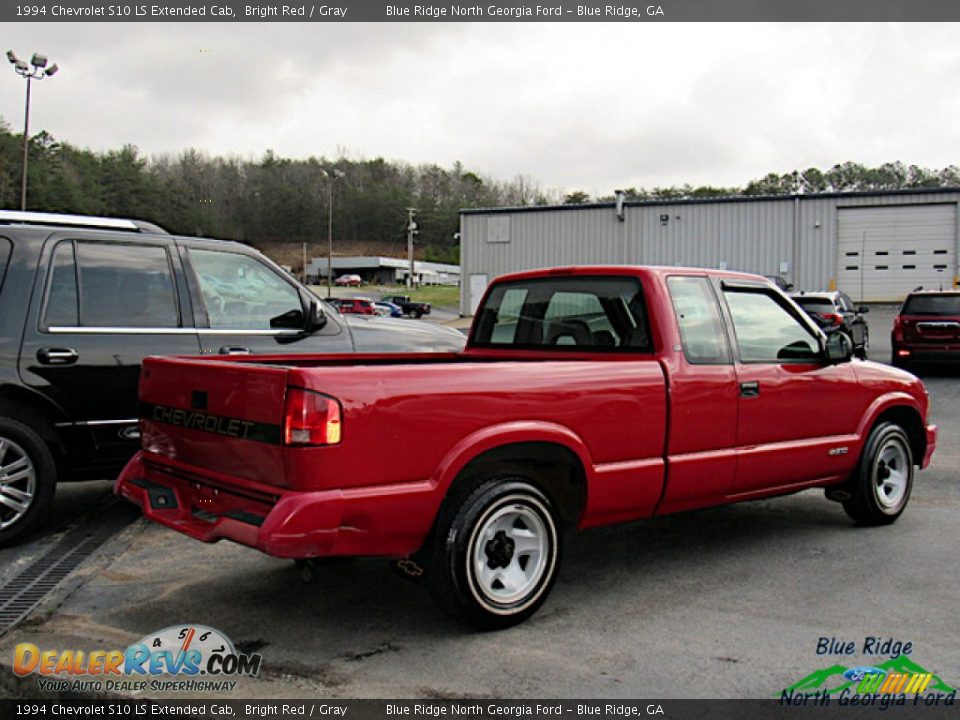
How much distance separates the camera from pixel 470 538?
3.79 metres

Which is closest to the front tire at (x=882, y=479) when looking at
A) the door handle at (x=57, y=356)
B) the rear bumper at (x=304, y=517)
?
the rear bumper at (x=304, y=517)

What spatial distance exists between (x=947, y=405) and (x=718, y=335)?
8.84 m

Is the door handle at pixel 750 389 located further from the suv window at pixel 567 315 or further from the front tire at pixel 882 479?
the front tire at pixel 882 479

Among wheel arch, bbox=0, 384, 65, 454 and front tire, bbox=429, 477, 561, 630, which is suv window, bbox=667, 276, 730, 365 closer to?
front tire, bbox=429, 477, 561, 630

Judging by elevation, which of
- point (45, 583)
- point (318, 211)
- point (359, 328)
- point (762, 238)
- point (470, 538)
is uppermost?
point (318, 211)

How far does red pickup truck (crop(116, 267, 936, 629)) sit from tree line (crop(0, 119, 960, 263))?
33.6 m

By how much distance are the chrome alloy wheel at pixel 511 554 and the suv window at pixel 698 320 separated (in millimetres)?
1342

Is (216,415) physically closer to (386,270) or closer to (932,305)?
(932,305)

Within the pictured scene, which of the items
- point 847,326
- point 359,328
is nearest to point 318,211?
point 847,326

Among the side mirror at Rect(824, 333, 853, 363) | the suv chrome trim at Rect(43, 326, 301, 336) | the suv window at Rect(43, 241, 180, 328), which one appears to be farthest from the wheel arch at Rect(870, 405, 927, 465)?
the suv window at Rect(43, 241, 180, 328)

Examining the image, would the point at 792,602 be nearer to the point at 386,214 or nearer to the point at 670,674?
the point at 670,674

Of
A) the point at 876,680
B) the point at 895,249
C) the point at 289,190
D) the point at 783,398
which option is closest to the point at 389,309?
the point at 895,249

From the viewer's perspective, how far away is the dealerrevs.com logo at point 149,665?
3.46 metres

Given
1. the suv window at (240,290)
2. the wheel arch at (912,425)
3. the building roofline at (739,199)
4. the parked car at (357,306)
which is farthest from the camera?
the parked car at (357,306)
